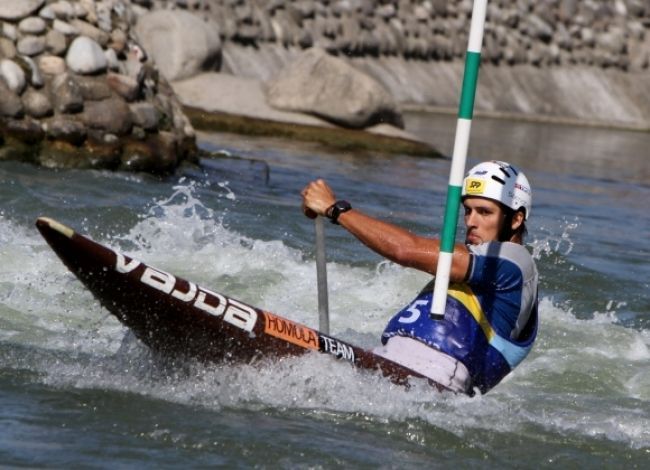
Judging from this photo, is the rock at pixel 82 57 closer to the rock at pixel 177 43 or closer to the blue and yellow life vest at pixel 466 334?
the rock at pixel 177 43

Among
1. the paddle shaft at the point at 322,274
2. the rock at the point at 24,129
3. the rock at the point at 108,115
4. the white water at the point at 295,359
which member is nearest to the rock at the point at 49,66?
the rock at the point at 108,115

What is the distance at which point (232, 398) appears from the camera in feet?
19.8

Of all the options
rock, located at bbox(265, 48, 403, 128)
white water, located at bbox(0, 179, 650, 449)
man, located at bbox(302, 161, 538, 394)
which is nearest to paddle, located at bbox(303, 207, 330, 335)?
man, located at bbox(302, 161, 538, 394)

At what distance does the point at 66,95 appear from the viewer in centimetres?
1266

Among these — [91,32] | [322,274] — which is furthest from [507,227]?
[91,32]

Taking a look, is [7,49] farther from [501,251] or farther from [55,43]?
[501,251]

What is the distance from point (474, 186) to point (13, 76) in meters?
7.14

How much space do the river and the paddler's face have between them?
707 mm

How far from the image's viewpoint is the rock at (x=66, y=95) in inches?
498

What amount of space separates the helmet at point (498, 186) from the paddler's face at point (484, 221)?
0.14ft

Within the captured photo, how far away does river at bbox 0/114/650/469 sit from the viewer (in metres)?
5.58

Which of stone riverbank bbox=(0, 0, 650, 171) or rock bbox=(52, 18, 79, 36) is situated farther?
rock bbox=(52, 18, 79, 36)

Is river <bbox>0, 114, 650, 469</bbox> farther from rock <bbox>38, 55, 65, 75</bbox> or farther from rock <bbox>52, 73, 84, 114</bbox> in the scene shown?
rock <bbox>38, 55, 65, 75</bbox>

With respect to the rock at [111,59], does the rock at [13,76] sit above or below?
above
